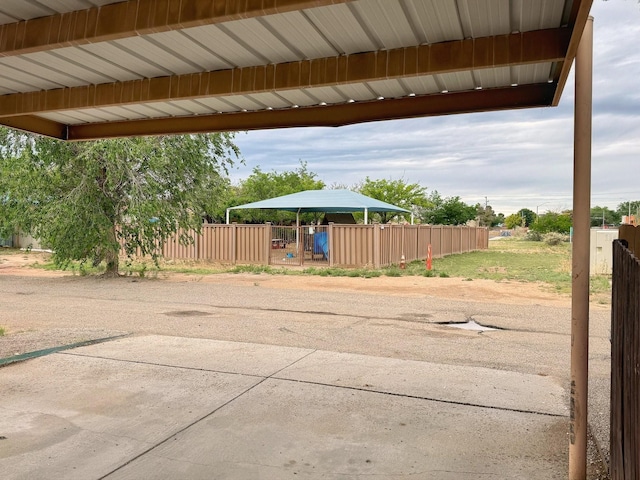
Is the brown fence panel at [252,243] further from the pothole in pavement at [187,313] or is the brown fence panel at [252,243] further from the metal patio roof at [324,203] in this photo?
the pothole in pavement at [187,313]

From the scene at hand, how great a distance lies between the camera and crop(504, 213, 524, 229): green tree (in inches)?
4521

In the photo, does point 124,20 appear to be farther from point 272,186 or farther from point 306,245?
point 272,186

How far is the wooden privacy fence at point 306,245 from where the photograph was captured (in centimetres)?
2380

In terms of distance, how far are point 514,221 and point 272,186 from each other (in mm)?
84425

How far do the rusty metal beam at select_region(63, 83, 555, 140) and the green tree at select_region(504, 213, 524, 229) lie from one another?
114m

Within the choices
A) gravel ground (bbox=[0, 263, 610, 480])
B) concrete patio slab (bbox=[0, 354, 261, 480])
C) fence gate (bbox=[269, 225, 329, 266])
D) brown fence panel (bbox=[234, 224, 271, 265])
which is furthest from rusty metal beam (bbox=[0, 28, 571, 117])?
brown fence panel (bbox=[234, 224, 271, 265])

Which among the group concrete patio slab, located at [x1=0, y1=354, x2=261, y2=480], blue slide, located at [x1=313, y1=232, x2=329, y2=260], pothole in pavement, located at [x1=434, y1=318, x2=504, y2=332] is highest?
blue slide, located at [x1=313, y1=232, x2=329, y2=260]

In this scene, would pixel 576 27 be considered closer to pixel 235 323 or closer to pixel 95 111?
pixel 95 111

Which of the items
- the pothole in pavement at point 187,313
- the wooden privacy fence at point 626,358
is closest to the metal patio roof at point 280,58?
the wooden privacy fence at point 626,358

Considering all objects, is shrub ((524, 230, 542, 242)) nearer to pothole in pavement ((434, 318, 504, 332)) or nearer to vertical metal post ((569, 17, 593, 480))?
pothole in pavement ((434, 318, 504, 332))

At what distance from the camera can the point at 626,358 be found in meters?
2.92

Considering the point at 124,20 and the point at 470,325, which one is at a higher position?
the point at 124,20

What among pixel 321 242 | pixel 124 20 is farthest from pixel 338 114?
pixel 321 242

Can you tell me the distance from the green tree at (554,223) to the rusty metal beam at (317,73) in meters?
63.3
